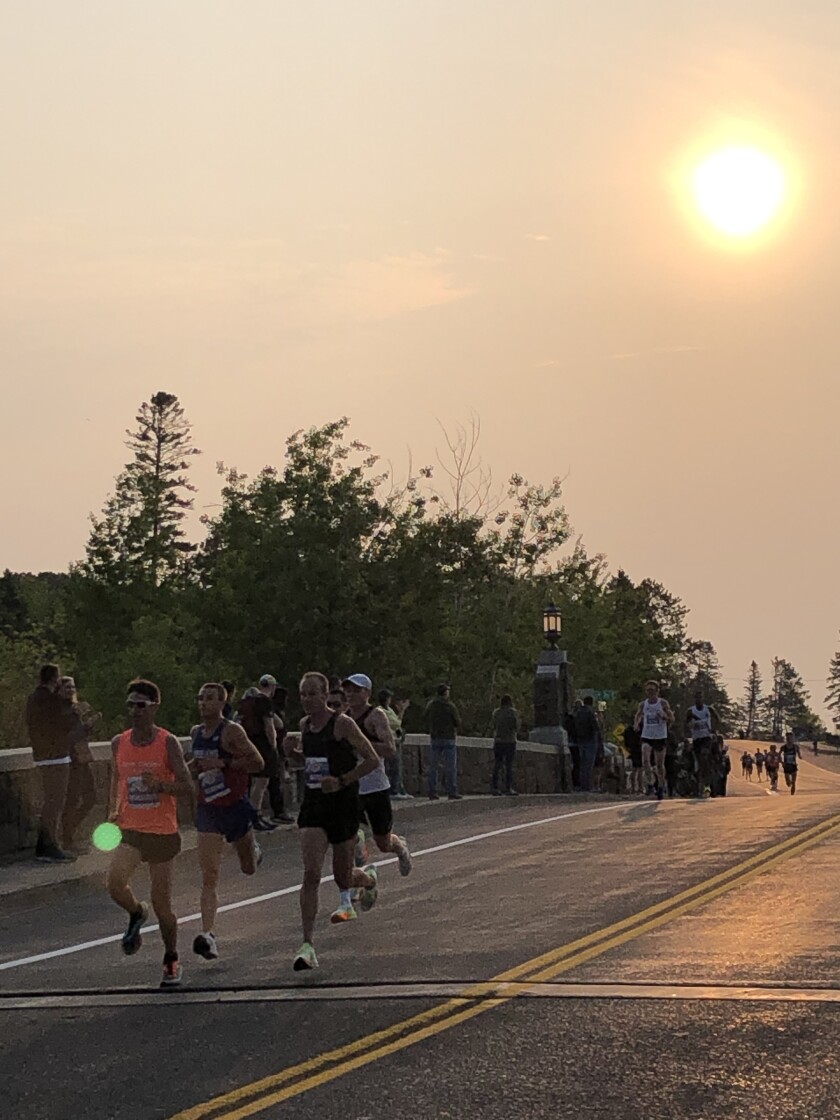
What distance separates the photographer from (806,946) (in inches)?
467

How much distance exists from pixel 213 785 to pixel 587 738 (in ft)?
79.5

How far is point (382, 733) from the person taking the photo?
14.6m

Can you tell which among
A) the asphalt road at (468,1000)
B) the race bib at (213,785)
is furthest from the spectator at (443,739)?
the race bib at (213,785)

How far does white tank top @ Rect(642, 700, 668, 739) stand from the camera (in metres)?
29.2

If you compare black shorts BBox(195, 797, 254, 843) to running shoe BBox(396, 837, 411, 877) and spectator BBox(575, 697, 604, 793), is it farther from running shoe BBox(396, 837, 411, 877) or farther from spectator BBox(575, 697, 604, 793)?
spectator BBox(575, 697, 604, 793)

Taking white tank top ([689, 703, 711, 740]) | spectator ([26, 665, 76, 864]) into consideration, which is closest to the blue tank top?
spectator ([26, 665, 76, 864])

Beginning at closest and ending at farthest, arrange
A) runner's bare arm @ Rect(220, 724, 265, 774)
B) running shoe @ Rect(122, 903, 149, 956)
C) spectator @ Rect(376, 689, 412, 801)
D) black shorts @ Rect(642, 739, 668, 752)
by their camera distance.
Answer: running shoe @ Rect(122, 903, 149, 956), runner's bare arm @ Rect(220, 724, 265, 774), spectator @ Rect(376, 689, 412, 801), black shorts @ Rect(642, 739, 668, 752)

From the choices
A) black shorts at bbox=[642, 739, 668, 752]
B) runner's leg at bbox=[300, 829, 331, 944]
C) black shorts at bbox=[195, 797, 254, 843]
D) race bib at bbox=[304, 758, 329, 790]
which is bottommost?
runner's leg at bbox=[300, 829, 331, 944]

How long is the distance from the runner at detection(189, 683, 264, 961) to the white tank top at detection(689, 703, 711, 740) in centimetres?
2066

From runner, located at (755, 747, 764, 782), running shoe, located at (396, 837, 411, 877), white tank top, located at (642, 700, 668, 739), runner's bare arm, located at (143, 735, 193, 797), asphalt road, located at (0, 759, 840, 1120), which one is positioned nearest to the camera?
asphalt road, located at (0, 759, 840, 1120)

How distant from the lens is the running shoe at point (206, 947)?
12.5 m

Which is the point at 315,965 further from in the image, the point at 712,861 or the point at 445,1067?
the point at 712,861

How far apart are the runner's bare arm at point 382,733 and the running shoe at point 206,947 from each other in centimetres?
229

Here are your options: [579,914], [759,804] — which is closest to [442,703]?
[759,804]
